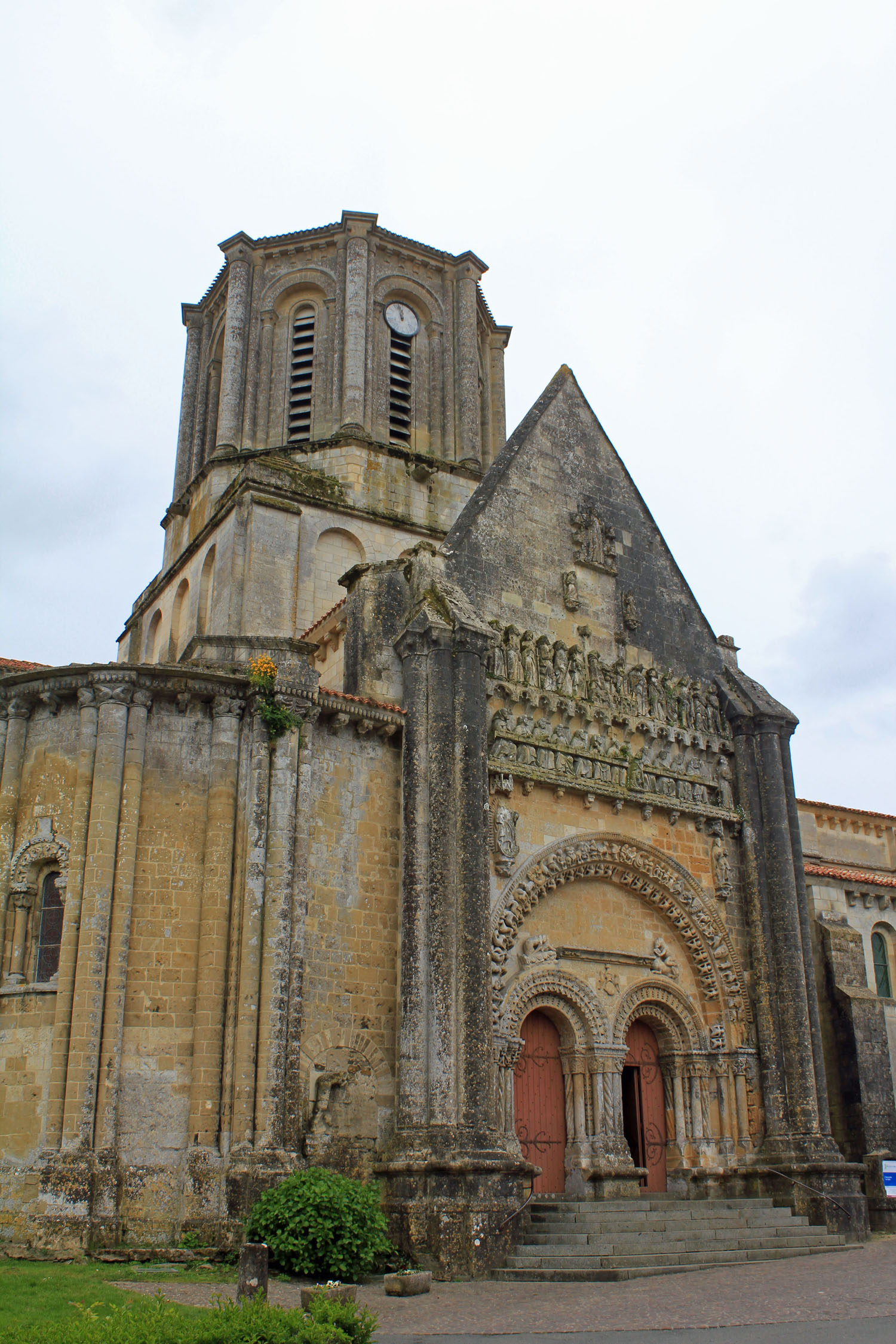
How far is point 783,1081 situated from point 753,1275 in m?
5.79

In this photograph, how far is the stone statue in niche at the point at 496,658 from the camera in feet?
59.4

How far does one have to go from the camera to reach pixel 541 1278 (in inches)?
531

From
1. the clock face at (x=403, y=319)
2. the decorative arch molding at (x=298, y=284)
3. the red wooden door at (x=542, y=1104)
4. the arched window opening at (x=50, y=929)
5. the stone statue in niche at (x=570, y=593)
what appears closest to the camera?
A: the arched window opening at (x=50, y=929)

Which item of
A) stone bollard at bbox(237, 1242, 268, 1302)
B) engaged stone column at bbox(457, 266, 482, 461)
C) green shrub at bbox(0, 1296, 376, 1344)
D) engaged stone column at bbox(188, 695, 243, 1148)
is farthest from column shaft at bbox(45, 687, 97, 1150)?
engaged stone column at bbox(457, 266, 482, 461)

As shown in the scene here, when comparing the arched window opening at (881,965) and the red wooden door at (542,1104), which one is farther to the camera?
the arched window opening at (881,965)

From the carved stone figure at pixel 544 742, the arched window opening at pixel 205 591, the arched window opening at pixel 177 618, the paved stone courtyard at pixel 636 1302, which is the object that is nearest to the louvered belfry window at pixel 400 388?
the arched window opening at pixel 205 591

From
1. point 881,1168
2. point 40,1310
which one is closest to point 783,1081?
point 881,1168

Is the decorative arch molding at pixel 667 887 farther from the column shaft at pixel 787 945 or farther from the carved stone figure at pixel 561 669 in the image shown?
the carved stone figure at pixel 561 669

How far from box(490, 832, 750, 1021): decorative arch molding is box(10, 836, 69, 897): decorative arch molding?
278 inches

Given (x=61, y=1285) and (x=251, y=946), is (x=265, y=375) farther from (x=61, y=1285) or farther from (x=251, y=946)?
(x=61, y=1285)

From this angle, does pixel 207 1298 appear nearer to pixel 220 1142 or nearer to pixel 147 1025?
pixel 220 1142

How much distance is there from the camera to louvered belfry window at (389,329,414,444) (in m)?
25.8

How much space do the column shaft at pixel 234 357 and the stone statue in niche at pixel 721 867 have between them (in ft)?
42.8

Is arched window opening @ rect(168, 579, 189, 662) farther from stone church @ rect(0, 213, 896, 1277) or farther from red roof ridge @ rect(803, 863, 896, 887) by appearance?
red roof ridge @ rect(803, 863, 896, 887)
